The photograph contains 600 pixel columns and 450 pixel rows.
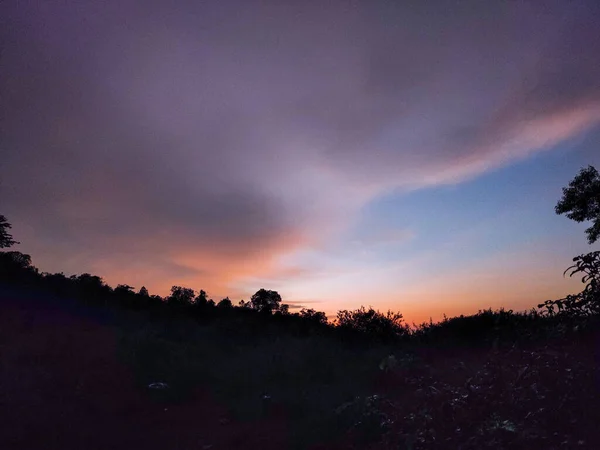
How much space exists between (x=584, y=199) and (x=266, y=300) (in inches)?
1101

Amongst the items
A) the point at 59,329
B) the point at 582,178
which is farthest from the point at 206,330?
the point at 582,178

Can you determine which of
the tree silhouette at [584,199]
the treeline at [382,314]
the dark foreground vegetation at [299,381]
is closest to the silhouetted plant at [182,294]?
the treeline at [382,314]

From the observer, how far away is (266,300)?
133ft

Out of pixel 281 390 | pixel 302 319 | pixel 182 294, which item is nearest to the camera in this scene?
pixel 281 390

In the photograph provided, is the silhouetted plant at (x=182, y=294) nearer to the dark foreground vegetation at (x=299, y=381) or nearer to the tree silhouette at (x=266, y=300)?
the tree silhouette at (x=266, y=300)

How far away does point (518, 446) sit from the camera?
220 inches

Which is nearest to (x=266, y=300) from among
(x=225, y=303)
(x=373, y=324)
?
(x=225, y=303)

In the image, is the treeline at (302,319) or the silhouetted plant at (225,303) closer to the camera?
the treeline at (302,319)

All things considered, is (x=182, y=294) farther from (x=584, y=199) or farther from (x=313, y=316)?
(x=584, y=199)

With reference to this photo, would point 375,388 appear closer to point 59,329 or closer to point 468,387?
point 468,387

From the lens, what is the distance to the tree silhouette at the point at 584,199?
2109 centimetres

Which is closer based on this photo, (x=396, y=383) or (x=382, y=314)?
(x=396, y=383)

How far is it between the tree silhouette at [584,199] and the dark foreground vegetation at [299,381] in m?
0.72

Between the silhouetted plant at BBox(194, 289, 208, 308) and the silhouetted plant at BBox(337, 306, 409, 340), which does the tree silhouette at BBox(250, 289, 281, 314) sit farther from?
the silhouetted plant at BBox(337, 306, 409, 340)
